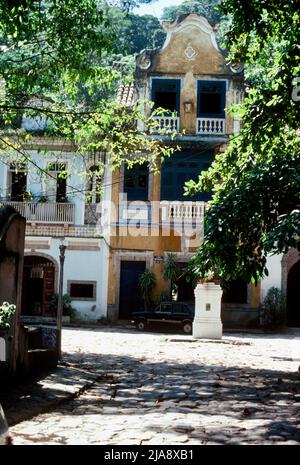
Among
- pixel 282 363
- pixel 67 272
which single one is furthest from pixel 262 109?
pixel 67 272

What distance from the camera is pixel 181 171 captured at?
24.4 meters

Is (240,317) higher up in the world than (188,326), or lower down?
higher up

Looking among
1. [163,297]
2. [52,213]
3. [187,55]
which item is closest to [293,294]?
[163,297]

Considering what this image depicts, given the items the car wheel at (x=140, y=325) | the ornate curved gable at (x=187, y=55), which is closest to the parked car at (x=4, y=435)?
the car wheel at (x=140, y=325)

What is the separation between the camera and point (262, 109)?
1131 cm

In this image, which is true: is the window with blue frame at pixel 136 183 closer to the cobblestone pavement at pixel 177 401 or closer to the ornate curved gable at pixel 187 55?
the ornate curved gable at pixel 187 55

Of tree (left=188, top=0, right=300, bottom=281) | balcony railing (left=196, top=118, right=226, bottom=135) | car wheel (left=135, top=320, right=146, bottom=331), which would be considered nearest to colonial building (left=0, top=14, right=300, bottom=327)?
balcony railing (left=196, top=118, right=226, bottom=135)

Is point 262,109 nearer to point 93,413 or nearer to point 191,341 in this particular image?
point 93,413

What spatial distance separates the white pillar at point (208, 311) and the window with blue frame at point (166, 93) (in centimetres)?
966

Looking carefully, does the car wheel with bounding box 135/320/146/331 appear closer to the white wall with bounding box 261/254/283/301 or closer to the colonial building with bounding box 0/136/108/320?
the colonial building with bounding box 0/136/108/320

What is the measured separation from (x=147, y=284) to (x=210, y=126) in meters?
6.94

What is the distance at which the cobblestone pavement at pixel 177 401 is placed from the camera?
5375 millimetres

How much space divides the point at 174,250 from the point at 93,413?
59.1ft

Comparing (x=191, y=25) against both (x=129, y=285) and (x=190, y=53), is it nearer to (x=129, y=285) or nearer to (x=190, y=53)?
(x=190, y=53)
